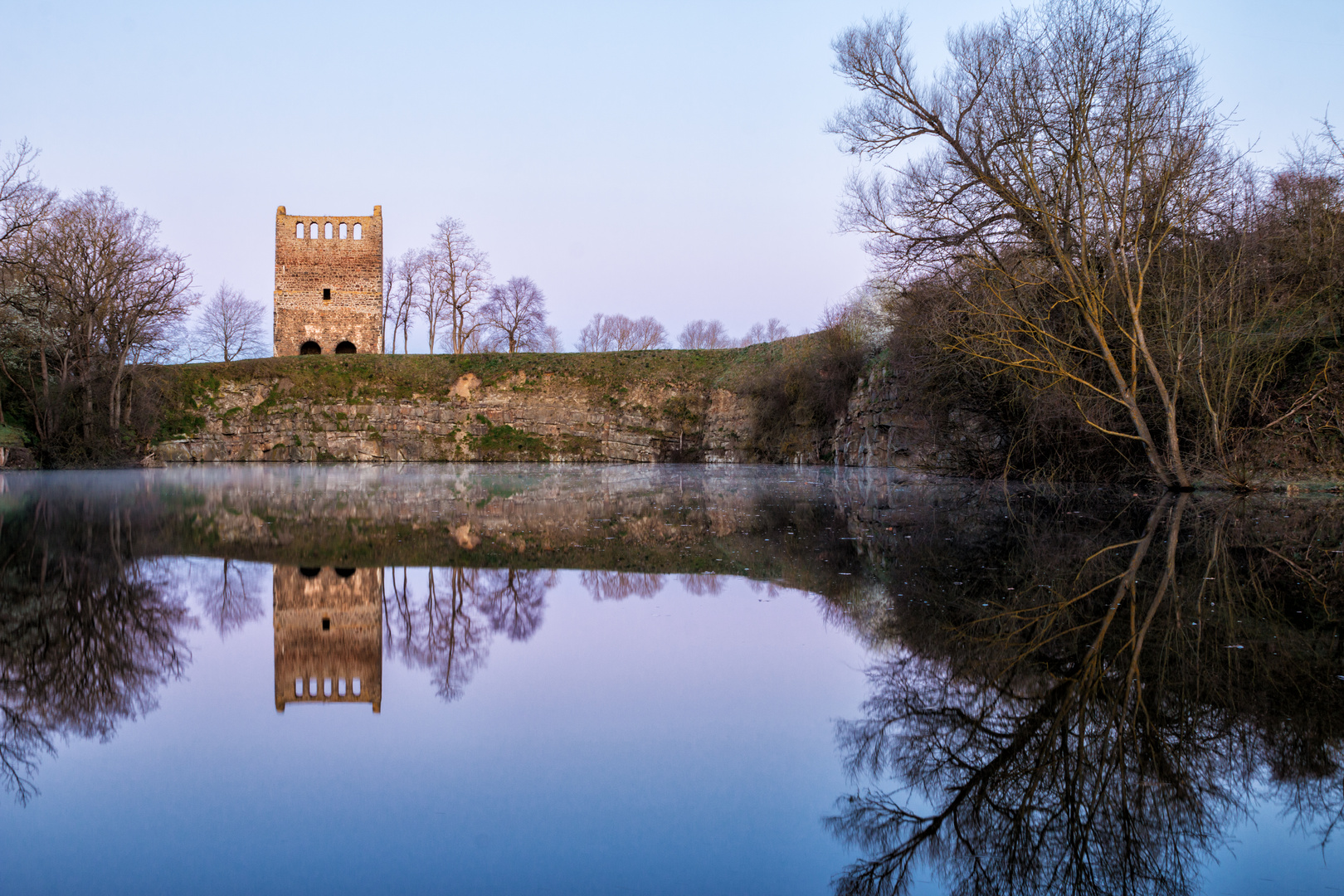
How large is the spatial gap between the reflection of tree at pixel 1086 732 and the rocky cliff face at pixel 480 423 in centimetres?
3469

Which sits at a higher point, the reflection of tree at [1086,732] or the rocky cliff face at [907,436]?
the rocky cliff face at [907,436]

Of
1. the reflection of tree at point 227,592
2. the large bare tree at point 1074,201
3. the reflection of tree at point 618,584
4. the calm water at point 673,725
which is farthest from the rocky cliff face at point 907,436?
the reflection of tree at point 227,592

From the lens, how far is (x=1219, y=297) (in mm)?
13750

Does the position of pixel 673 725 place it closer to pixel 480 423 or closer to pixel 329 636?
pixel 329 636

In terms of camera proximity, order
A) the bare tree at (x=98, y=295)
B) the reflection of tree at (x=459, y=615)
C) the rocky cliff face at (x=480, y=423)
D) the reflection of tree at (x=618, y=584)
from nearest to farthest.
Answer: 1. the reflection of tree at (x=459, y=615)
2. the reflection of tree at (x=618, y=584)
3. the bare tree at (x=98, y=295)
4. the rocky cliff face at (x=480, y=423)

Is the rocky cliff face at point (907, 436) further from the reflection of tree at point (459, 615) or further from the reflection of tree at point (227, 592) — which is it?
the reflection of tree at point (227, 592)

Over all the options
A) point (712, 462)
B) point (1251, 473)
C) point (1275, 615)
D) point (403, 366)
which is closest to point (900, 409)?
point (1251, 473)

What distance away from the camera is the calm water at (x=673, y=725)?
200cm

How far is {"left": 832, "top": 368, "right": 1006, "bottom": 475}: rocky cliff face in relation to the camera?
19719 millimetres

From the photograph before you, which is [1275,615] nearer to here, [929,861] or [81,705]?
[929,861]

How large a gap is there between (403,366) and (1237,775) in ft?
142

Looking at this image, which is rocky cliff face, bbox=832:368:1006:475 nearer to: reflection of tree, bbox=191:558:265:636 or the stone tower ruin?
reflection of tree, bbox=191:558:265:636

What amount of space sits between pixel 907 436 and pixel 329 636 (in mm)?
22288

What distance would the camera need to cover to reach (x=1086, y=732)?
2748mm
